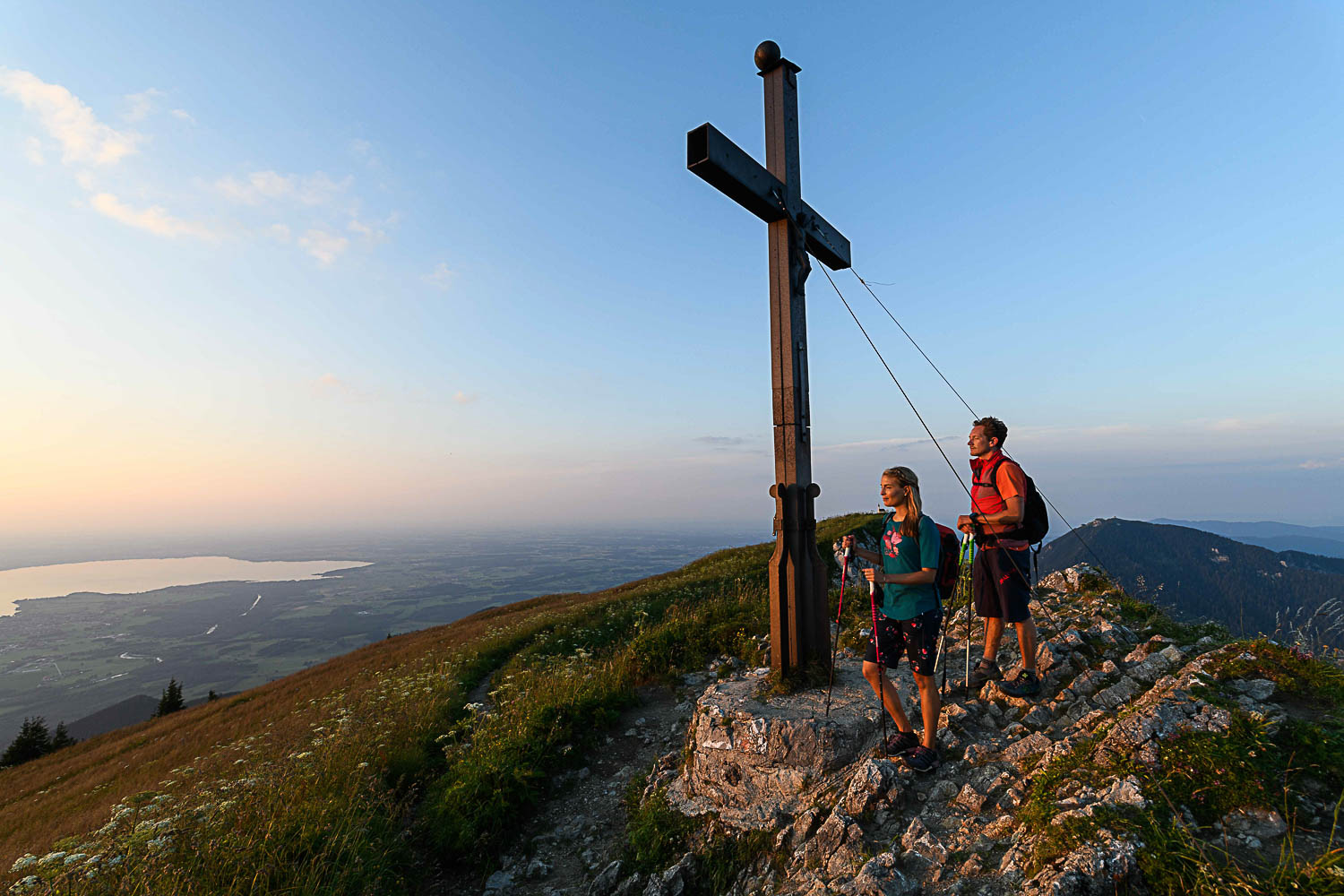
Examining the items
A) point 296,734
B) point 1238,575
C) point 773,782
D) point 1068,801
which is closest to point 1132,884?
point 1068,801

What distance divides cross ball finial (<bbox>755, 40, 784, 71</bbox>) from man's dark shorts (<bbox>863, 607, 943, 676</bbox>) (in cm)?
638

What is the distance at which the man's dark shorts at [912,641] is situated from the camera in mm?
4629

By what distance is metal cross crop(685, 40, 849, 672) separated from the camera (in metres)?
5.91

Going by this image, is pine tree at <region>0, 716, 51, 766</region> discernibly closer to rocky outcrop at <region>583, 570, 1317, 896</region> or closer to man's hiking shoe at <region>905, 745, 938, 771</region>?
rocky outcrop at <region>583, 570, 1317, 896</region>

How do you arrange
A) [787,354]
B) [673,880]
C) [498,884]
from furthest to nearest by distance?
[787,354]
[498,884]
[673,880]

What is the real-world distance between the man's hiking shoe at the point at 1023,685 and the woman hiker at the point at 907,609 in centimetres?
116

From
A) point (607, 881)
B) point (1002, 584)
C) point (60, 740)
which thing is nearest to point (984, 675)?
point (1002, 584)

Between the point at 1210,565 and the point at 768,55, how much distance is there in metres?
120

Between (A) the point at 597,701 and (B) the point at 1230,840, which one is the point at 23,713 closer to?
(A) the point at 597,701

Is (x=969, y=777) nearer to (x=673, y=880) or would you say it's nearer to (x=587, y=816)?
(x=673, y=880)

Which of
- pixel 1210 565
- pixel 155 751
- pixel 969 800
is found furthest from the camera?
pixel 1210 565

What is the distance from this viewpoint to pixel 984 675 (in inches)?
233

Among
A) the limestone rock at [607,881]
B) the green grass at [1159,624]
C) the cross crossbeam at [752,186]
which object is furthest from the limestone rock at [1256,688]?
the cross crossbeam at [752,186]

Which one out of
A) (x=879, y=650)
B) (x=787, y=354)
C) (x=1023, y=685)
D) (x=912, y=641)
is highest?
(x=787, y=354)
